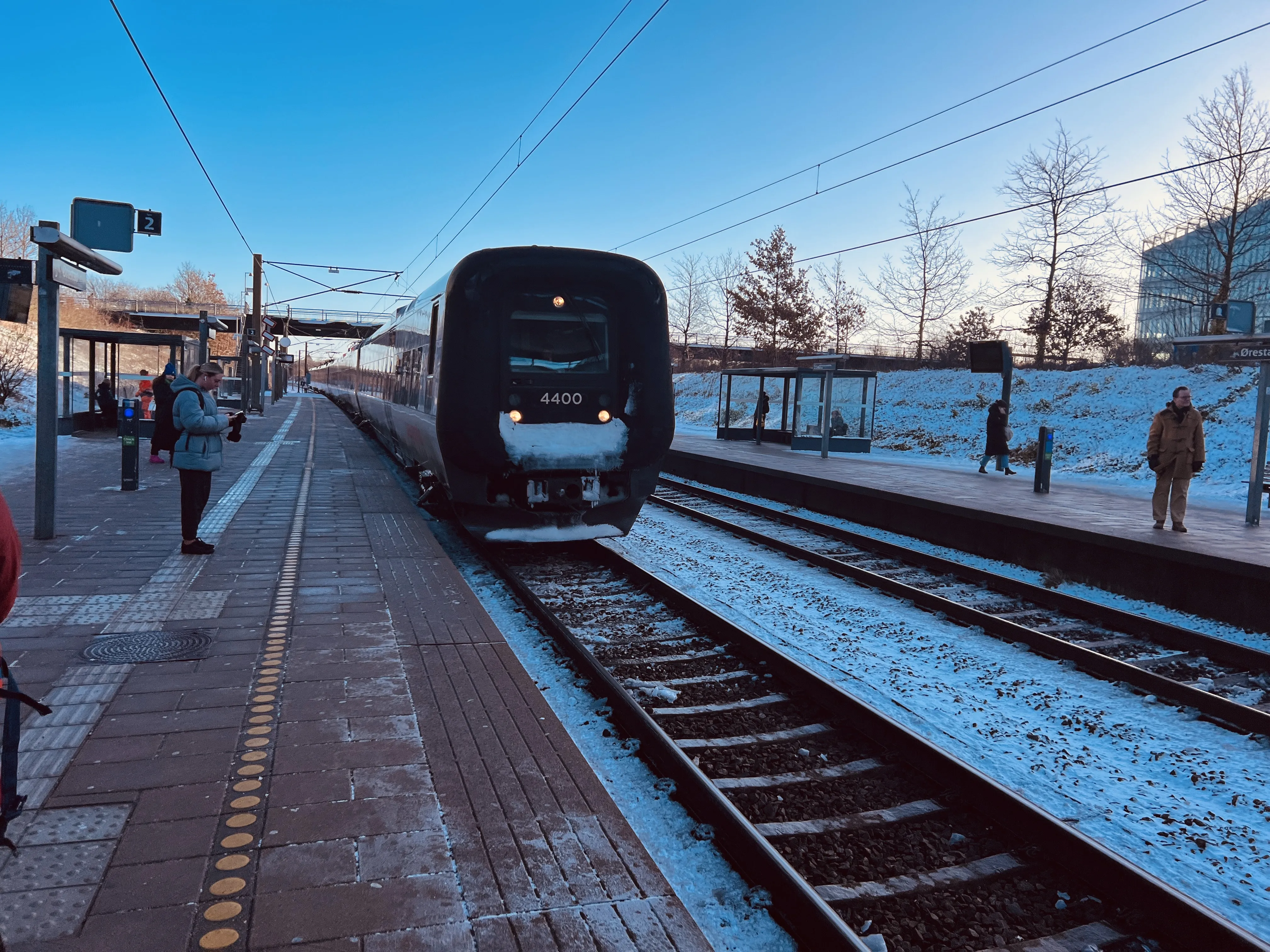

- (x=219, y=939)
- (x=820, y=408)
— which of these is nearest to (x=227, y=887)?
(x=219, y=939)

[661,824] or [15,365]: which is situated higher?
[15,365]

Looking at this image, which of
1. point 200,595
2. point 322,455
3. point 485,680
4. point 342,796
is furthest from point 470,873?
point 322,455

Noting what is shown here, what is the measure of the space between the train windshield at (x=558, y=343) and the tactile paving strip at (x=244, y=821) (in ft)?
11.0

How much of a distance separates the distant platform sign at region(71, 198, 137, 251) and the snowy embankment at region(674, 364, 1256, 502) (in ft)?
50.9

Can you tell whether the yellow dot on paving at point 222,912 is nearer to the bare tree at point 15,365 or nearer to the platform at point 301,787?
the platform at point 301,787

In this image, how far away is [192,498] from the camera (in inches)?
297

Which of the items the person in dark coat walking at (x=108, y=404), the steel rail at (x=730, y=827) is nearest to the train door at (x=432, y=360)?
the steel rail at (x=730, y=827)

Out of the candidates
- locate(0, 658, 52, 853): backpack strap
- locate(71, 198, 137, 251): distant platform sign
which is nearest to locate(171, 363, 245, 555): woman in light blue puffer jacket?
locate(71, 198, 137, 251): distant platform sign

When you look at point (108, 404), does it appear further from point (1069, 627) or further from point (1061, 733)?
point (1061, 733)

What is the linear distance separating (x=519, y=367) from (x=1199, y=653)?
5.79m

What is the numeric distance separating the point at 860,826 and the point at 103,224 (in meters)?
8.66

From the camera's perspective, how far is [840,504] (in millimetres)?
13234

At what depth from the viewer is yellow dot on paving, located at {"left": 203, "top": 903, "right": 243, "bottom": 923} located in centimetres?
248

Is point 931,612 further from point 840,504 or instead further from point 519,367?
point 840,504
